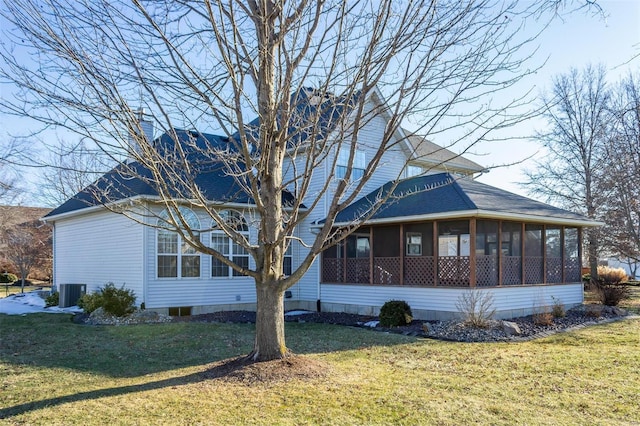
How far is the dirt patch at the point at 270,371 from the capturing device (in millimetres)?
6820

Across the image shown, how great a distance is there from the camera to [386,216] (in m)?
15.0

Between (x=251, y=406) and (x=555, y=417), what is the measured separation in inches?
131

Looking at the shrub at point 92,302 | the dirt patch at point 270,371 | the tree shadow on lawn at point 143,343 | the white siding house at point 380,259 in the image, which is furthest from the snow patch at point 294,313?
the dirt patch at point 270,371

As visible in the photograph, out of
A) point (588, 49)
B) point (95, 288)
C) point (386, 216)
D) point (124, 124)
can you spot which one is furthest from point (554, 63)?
point (95, 288)

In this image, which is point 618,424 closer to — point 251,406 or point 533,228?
→ point 251,406

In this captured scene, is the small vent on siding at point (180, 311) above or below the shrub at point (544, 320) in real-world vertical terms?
below

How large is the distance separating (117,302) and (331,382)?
878 cm

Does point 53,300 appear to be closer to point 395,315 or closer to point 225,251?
point 225,251

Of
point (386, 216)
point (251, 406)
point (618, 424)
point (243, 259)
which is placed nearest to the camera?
point (618, 424)

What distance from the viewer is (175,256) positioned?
1493 cm

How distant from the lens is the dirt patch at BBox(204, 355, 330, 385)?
6820 mm

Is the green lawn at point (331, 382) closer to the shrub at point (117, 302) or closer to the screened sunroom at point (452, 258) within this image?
the shrub at point (117, 302)

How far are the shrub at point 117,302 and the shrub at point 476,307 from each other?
8.73 meters

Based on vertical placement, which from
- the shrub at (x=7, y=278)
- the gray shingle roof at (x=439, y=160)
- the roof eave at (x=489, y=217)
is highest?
the gray shingle roof at (x=439, y=160)
